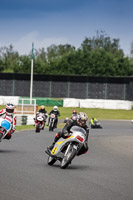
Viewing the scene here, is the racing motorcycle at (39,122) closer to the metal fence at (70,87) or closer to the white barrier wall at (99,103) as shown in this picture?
the white barrier wall at (99,103)

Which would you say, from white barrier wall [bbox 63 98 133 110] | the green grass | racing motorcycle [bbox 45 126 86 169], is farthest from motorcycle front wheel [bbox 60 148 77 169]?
white barrier wall [bbox 63 98 133 110]

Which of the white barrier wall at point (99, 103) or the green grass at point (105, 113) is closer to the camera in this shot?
the green grass at point (105, 113)

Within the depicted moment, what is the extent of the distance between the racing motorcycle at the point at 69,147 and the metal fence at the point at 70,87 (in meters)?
45.5

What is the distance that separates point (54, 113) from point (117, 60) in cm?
6690

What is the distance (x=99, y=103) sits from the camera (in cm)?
5281

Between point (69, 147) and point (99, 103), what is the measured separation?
4202cm

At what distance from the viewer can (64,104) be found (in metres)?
53.9

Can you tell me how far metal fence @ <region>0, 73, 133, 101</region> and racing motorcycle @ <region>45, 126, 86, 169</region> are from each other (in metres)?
45.5

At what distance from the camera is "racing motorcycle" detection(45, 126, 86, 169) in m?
10.8

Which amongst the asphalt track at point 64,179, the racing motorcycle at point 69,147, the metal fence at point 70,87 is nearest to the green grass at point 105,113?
the metal fence at point 70,87

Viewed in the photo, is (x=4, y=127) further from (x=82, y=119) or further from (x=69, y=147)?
(x=69, y=147)

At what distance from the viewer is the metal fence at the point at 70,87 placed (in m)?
56.6

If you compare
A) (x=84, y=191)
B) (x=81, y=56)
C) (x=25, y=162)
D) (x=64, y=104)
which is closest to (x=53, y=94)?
(x=64, y=104)

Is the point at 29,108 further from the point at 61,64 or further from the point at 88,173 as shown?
the point at 61,64
